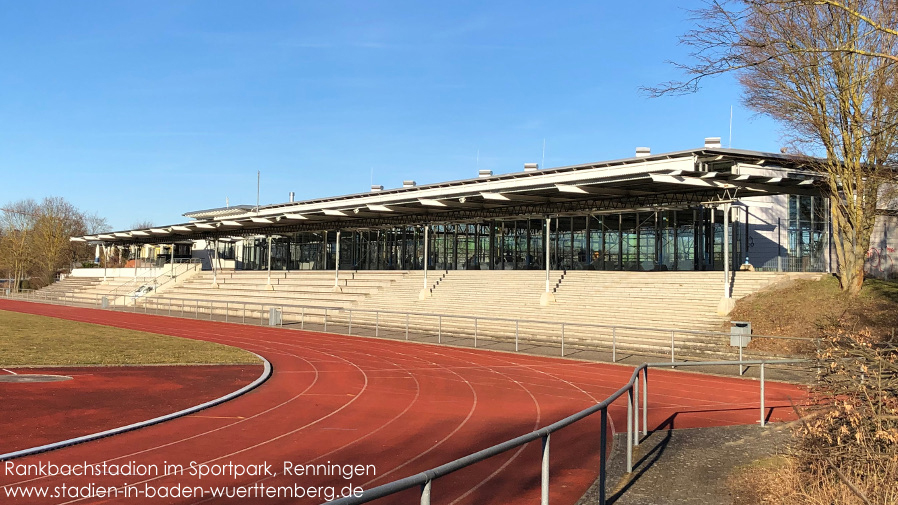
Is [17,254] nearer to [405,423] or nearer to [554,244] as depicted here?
[554,244]

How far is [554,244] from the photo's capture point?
143ft

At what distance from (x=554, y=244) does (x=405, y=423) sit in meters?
33.5

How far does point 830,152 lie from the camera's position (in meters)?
25.2

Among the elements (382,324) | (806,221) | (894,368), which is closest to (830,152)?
(806,221)

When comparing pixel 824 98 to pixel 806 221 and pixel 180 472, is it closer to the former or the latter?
pixel 806 221

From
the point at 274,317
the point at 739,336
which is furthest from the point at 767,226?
the point at 274,317

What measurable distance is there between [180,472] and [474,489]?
3.72m

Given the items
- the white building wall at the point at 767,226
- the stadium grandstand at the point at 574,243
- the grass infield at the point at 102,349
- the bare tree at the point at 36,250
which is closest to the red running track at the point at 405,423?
the grass infield at the point at 102,349

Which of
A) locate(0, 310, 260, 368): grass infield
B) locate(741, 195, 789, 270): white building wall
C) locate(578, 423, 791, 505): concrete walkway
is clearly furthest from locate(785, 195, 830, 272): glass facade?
locate(0, 310, 260, 368): grass infield

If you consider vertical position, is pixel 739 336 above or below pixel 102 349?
above

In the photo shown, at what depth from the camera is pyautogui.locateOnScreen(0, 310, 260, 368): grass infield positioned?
18.1 m

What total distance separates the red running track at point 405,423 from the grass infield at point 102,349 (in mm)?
2463

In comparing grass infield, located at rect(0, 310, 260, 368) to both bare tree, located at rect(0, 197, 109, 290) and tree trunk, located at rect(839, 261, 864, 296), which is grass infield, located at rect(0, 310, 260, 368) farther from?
bare tree, located at rect(0, 197, 109, 290)

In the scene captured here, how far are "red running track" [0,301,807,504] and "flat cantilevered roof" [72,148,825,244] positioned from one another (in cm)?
1049
